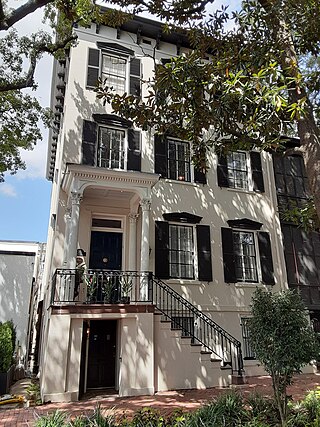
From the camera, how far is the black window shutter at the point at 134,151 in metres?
11.5

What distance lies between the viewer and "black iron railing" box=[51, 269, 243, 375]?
29.2 ft

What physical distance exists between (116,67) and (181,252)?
756cm

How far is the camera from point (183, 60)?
21.6 feet

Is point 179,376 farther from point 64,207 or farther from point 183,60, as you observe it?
point 183,60

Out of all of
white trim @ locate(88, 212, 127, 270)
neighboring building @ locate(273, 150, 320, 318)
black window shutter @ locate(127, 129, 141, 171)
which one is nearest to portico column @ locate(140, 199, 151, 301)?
white trim @ locate(88, 212, 127, 270)

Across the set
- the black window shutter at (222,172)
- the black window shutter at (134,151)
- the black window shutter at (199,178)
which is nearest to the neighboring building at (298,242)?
the black window shutter at (222,172)

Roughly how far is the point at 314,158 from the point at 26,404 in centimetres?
832

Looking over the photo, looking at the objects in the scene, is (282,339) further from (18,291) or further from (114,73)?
(18,291)

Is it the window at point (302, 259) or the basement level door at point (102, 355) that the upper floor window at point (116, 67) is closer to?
the basement level door at point (102, 355)

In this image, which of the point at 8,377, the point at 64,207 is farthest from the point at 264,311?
the point at 8,377

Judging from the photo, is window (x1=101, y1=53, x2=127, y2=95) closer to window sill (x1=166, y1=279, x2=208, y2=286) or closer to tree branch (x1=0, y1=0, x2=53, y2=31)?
tree branch (x1=0, y1=0, x2=53, y2=31)

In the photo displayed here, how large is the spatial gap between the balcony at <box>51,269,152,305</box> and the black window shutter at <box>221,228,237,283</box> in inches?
139

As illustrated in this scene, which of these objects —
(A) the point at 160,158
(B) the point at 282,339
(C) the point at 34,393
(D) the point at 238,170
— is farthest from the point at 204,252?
(C) the point at 34,393

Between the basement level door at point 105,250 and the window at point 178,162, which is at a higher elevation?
the window at point 178,162
